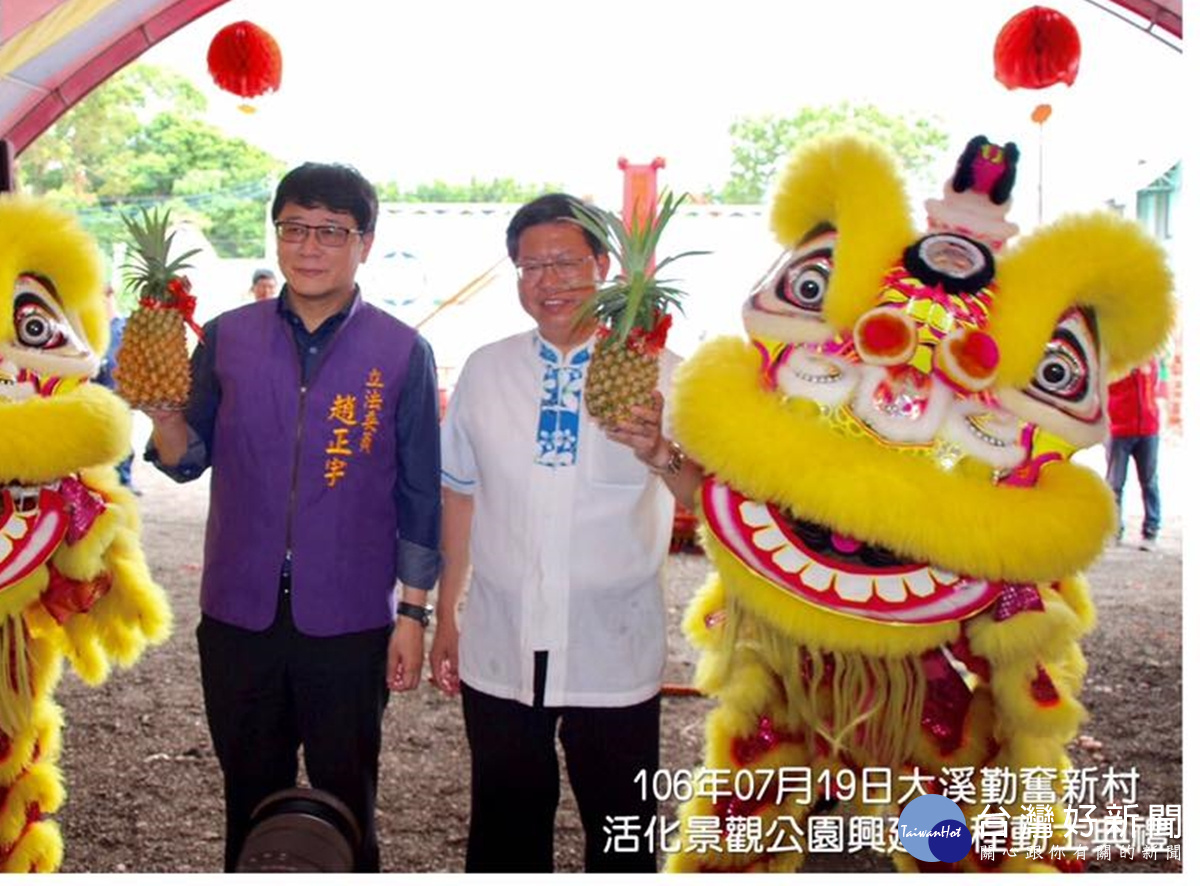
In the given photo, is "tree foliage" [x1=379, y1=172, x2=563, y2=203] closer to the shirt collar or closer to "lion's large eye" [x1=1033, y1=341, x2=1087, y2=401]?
the shirt collar

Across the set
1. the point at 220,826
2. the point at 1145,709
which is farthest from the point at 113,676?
the point at 1145,709

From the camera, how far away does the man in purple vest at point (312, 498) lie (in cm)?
207

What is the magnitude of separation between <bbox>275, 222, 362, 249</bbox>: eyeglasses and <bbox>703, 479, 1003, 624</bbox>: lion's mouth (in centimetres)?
76

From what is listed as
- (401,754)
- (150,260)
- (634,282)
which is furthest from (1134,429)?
(150,260)

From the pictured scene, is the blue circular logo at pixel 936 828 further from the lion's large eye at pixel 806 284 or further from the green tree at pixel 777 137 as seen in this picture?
the green tree at pixel 777 137

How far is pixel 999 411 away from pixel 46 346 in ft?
5.40

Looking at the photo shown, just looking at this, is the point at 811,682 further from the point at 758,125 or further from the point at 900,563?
the point at 758,125

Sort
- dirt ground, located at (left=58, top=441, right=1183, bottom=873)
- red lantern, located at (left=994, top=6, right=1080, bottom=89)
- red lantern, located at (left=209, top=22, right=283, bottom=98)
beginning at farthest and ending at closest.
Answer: red lantern, located at (left=209, top=22, right=283, bottom=98)
red lantern, located at (left=994, top=6, right=1080, bottom=89)
dirt ground, located at (left=58, top=441, right=1183, bottom=873)

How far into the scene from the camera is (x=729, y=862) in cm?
207

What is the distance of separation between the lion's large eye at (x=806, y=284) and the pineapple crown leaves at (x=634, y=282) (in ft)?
0.76

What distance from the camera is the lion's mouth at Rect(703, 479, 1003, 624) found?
195cm

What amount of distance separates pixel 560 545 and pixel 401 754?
1806 mm

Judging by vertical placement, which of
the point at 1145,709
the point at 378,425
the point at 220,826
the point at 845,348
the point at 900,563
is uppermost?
the point at 845,348

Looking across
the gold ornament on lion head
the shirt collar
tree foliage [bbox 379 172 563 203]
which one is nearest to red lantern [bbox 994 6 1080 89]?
the gold ornament on lion head
